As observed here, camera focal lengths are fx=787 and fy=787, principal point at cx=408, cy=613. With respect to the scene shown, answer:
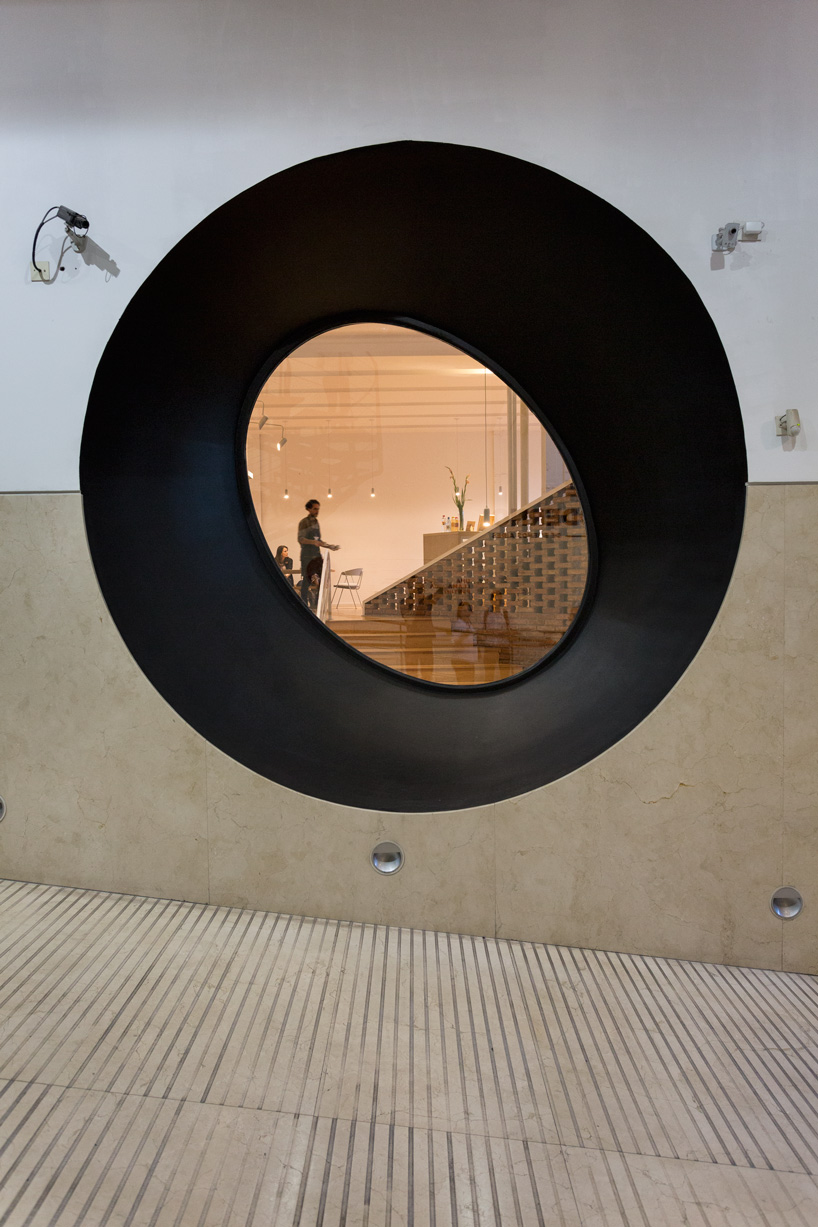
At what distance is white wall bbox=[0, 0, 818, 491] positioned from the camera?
7.04ft

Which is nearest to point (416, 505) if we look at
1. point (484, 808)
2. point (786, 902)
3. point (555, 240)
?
point (555, 240)

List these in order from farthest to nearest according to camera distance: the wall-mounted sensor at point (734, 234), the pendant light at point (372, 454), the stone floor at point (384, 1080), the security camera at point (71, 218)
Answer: the pendant light at point (372, 454), the security camera at point (71, 218), the wall-mounted sensor at point (734, 234), the stone floor at point (384, 1080)

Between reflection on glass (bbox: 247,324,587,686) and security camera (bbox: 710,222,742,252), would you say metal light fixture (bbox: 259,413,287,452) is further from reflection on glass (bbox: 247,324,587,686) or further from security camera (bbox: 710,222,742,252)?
security camera (bbox: 710,222,742,252)

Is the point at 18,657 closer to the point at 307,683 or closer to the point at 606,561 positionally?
the point at 307,683

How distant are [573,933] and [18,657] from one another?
6.62ft

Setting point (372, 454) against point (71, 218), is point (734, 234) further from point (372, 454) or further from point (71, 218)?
point (71, 218)

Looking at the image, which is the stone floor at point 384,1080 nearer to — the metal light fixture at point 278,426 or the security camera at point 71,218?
the metal light fixture at point 278,426

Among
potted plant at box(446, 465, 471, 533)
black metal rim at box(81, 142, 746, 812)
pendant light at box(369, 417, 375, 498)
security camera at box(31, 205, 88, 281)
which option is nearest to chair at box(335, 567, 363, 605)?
black metal rim at box(81, 142, 746, 812)

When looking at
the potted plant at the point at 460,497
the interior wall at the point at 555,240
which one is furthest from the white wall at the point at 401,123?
the potted plant at the point at 460,497

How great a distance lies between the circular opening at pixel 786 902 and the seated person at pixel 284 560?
76.3 inches

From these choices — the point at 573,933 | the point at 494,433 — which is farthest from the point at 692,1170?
the point at 494,433

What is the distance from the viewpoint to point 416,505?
2.96 metres

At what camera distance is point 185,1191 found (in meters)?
1.43

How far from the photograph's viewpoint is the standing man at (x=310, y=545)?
9.92ft
